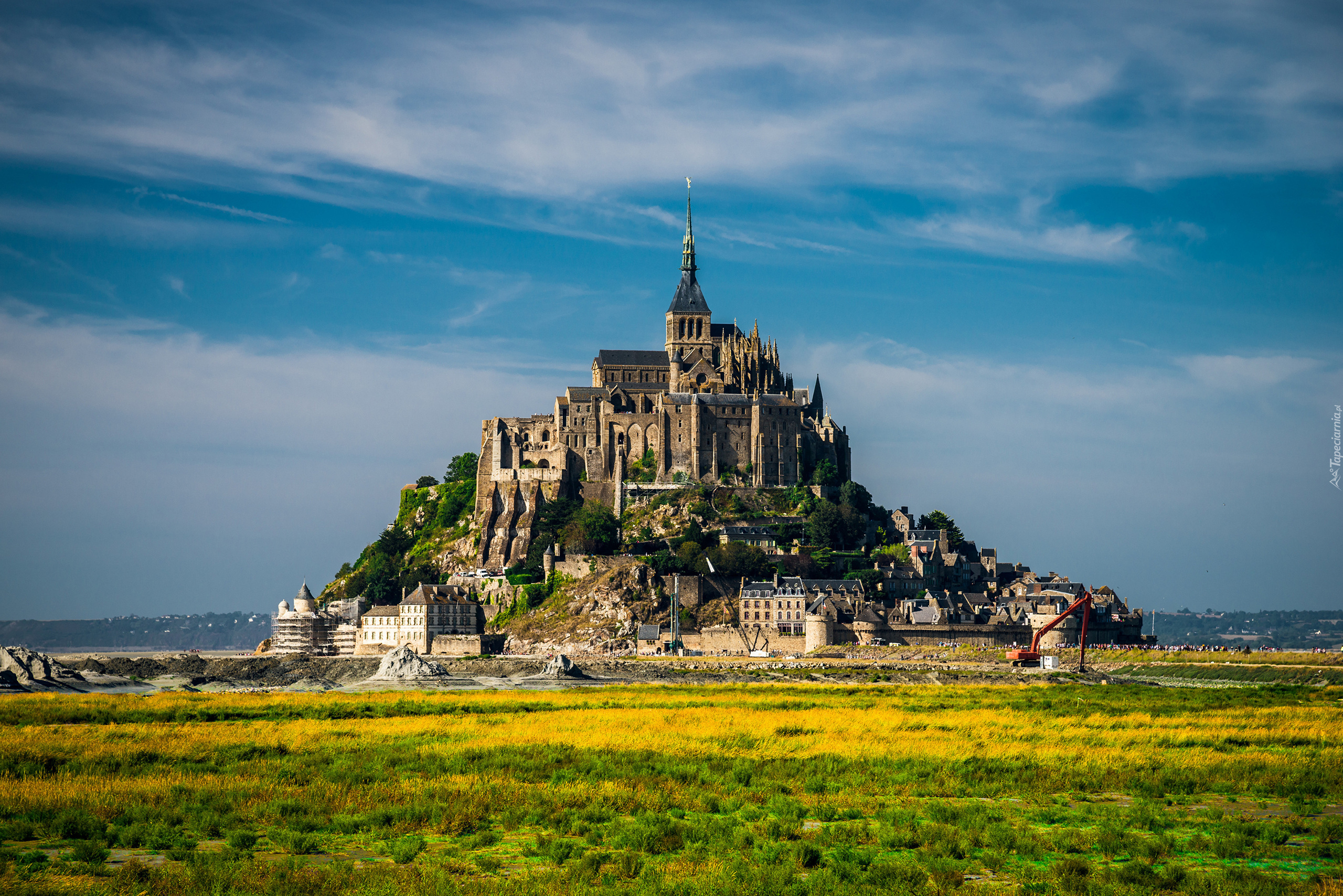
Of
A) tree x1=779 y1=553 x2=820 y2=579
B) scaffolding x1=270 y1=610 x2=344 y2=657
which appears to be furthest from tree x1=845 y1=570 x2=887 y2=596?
scaffolding x1=270 y1=610 x2=344 y2=657

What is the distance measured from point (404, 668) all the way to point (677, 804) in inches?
2627

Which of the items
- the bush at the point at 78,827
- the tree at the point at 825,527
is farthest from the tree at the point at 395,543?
the bush at the point at 78,827

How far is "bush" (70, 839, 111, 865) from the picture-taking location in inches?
860

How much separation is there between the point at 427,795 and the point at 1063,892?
556 inches

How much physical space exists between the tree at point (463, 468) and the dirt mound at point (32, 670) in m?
65.4

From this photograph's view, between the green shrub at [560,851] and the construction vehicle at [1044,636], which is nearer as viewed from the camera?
the green shrub at [560,851]

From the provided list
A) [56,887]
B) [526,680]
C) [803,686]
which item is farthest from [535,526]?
[56,887]

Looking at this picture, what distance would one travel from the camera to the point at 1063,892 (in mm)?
20328

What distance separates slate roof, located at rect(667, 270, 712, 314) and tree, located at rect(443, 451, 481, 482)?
2923cm

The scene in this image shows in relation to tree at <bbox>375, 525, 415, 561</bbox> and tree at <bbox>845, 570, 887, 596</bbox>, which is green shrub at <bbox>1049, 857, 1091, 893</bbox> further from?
tree at <bbox>375, 525, 415, 561</bbox>

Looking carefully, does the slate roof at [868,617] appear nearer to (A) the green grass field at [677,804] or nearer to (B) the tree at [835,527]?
(B) the tree at [835,527]

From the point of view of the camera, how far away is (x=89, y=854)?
22031 millimetres

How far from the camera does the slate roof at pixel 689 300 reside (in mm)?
153875

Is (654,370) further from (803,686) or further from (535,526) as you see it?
(803,686)
